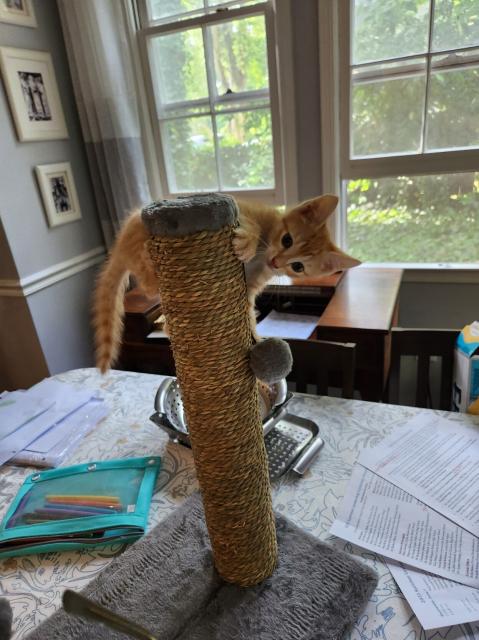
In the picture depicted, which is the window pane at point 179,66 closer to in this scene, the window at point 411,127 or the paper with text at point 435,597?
the window at point 411,127

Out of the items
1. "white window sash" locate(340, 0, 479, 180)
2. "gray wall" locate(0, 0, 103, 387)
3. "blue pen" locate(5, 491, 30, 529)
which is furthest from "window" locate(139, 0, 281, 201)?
"blue pen" locate(5, 491, 30, 529)

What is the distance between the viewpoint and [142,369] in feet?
6.00

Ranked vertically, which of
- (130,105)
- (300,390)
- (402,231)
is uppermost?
(130,105)

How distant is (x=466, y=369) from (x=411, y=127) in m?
1.16

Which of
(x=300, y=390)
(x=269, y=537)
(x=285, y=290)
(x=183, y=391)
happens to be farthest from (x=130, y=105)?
(x=269, y=537)

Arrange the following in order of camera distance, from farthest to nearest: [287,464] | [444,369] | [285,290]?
[285,290] → [444,369] → [287,464]

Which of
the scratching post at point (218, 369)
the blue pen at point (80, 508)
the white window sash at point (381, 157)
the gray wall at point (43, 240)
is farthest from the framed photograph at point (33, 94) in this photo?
the scratching post at point (218, 369)

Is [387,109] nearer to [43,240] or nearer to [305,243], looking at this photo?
[305,243]

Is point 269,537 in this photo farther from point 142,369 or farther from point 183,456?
point 142,369

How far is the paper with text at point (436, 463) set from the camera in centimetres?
77

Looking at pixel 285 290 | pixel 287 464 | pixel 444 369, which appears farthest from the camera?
pixel 285 290

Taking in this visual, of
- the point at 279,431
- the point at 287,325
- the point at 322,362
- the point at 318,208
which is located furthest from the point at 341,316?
the point at 318,208

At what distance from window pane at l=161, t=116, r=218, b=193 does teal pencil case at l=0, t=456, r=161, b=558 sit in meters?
1.59

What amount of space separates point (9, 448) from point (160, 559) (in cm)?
52
